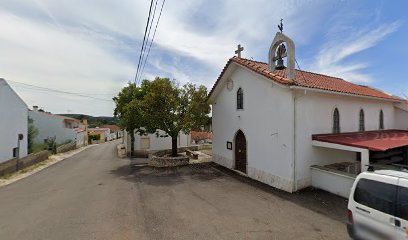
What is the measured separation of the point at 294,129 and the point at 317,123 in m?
1.92

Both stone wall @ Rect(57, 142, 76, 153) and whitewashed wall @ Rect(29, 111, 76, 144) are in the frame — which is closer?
stone wall @ Rect(57, 142, 76, 153)

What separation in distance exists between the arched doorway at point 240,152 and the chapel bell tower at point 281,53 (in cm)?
446

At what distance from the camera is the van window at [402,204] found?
450cm

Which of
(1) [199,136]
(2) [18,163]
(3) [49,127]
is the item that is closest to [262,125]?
(2) [18,163]

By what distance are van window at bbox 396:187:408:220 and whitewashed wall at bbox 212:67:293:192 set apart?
5.92m

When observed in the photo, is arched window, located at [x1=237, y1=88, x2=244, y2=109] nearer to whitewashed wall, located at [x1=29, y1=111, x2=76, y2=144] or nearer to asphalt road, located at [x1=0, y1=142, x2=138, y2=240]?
asphalt road, located at [x1=0, y1=142, x2=138, y2=240]

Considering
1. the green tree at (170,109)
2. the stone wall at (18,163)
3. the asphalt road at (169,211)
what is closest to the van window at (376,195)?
the asphalt road at (169,211)

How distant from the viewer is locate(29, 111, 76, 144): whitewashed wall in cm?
4028

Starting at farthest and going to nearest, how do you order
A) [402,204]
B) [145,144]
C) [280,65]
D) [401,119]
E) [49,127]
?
[49,127] → [145,144] → [401,119] → [280,65] → [402,204]

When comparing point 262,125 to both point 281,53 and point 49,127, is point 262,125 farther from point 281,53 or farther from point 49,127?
point 49,127

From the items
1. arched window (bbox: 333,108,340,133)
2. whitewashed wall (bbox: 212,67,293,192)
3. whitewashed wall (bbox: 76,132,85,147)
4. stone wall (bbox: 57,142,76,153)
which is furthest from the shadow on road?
whitewashed wall (bbox: 76,132,85,147)

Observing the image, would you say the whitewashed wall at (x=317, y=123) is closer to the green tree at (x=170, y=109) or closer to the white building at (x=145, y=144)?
the green tree at (x=170, y=109)

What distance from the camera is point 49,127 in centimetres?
4106

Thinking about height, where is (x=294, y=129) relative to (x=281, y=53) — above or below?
below
